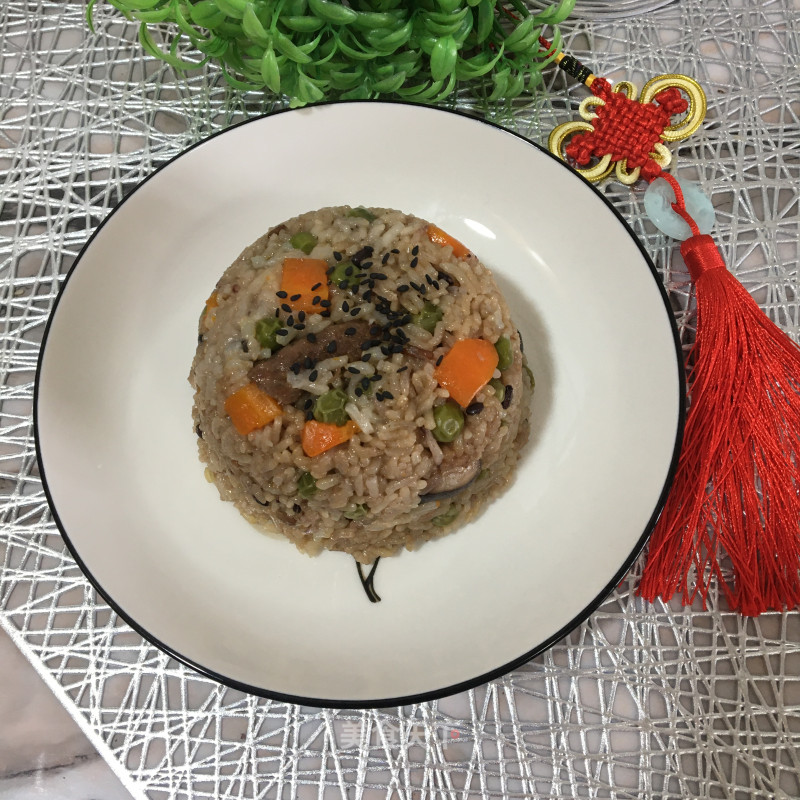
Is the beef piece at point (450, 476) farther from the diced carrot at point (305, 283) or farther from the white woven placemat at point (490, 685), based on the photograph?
the diced carrot at point (305, 283)

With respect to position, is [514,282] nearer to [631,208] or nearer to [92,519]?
[631,208]

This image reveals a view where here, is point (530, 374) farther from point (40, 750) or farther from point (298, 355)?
point (40, 750)

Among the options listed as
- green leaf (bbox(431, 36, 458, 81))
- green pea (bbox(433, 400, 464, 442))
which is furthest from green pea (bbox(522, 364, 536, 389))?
green leaf (bbox(431, 36, 458, 81))

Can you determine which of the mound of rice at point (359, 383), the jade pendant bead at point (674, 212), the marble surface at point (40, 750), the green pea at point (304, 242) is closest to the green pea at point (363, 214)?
the mound of rice at point (359, 383)

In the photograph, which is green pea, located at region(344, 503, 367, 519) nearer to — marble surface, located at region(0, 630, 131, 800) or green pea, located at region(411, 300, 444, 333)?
green pea, located at region(411, 300, 444, 333)

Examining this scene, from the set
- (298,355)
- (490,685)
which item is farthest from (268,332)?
(490,685)
